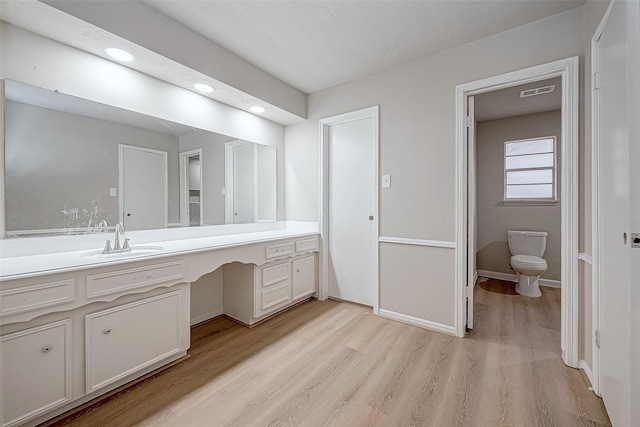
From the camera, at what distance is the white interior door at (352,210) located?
289 cm

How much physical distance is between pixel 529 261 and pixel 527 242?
0.53m

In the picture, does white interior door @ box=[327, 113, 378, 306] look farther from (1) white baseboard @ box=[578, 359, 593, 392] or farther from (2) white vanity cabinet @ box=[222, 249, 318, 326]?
(1) white baseboard @ box=[578, 359, 593, 392]

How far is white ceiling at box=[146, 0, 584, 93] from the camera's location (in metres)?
1.80

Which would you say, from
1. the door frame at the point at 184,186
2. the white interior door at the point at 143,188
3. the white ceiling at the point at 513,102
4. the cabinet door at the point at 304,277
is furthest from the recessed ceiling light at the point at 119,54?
the white ceiling at the point at 513,102

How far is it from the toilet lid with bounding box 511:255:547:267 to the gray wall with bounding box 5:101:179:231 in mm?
4065

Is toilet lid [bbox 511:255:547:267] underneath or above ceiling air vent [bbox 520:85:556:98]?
underneath

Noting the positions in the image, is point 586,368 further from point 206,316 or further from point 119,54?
point 119,54

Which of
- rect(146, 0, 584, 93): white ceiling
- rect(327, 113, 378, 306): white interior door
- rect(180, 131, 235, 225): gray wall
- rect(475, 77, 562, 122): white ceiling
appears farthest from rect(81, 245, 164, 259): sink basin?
rect(475, 77, 562, 122): white ceiling

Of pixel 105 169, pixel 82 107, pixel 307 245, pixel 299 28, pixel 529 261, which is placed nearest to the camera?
pixel 82 107

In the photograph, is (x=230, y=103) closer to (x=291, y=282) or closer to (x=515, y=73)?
(x=291, y=282)

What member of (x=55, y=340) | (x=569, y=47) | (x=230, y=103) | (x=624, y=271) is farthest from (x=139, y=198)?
(x=569, y=47)

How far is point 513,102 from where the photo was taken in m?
3.26

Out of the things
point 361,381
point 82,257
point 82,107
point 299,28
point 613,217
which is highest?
point 299,28

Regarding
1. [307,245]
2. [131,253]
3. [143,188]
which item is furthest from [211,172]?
[307,245]
